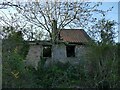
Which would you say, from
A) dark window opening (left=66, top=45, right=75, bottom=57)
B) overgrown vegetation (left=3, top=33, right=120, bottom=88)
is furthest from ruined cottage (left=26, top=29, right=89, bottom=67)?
overgrown vegetation (left=3, top=33, right=120, bottom=88)

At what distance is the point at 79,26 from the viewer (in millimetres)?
21969

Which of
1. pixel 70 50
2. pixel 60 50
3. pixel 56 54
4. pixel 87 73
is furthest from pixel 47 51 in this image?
pixel 87 73

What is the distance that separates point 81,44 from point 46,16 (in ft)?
13.0

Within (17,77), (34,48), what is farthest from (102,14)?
(17,77)

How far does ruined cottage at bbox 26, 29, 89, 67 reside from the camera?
2355 cm

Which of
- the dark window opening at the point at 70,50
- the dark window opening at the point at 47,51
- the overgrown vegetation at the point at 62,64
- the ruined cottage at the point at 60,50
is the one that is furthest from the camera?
the dark window opening at the point at 70,50

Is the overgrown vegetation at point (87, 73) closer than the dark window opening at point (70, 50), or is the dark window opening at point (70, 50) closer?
the overgrown vegetation at point (87, 73)

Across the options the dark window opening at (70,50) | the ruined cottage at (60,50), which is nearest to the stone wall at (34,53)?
the ruined cottage at (60,50)

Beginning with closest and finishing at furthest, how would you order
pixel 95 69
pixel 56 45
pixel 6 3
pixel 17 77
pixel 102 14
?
1. pixel 6 3
2. pixel 17 77
3. pixel 95 69
4. pixel 102 14
5. pixel 56 45

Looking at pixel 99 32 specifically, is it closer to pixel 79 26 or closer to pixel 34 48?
pixel 79 26

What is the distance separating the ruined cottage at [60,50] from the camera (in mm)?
23547

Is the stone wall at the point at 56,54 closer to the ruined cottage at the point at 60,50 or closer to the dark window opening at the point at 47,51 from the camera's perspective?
the ruined cottage at the point at 60,50

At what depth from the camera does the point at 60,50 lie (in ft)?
79.9

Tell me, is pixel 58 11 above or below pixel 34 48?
above
